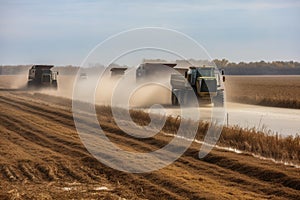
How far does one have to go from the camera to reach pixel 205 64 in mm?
32469

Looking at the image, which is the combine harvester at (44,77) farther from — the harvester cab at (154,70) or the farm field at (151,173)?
the farm field at (151,173)

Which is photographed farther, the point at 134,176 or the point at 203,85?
the point at 203,85

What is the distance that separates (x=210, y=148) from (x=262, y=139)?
1692 mm

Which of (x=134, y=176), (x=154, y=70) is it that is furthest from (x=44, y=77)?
(x=134, y=176)

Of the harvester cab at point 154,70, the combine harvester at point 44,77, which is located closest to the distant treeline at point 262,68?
the combine harvester at point 44,77

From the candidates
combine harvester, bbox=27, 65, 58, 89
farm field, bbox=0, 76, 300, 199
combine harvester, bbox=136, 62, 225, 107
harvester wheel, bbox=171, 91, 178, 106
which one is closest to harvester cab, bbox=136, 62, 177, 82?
combine harvester, bbox=136, 62, 225, 107

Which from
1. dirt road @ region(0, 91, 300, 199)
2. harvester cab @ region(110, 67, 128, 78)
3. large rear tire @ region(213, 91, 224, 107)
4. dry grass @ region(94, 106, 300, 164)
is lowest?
dirt road @ region(0, 91, 300, 199)

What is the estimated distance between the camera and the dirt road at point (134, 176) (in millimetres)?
9914

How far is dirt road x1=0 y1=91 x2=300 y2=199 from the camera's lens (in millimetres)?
9914

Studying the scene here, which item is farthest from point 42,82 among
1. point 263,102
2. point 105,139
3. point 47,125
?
point 105,139

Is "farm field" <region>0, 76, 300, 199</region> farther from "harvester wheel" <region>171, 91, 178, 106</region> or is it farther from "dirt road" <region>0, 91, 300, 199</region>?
"harvester wheel" <region>171, 91, 178, 106</region>

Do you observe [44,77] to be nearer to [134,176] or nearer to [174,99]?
[174,99]

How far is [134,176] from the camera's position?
11.5m

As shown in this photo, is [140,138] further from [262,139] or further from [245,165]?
[245,165]
